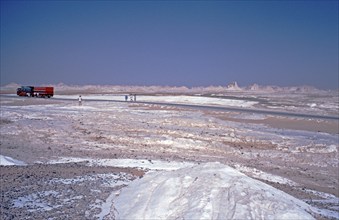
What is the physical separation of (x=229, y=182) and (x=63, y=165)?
25.3ft

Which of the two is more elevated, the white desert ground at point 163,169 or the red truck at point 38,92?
the red truck at point 38,92

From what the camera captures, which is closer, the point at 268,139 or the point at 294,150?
the point at 294,150

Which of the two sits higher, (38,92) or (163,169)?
(38,92)

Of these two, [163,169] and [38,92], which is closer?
[163,169]

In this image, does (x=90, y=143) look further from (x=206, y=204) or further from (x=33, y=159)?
(x=206, y=204)

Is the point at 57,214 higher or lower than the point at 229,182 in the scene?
lower

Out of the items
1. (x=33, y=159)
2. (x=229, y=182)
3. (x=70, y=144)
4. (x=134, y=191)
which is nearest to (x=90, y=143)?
(x=70, y=144)

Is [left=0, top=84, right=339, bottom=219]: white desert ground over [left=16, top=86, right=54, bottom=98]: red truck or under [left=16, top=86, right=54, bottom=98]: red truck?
under

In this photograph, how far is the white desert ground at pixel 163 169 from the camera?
8.68 m

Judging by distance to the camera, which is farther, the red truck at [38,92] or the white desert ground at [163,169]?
the red truck at [38,92]

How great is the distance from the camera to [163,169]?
14039mm

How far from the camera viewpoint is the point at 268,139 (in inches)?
881

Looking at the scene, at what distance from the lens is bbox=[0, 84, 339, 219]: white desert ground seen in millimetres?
8680

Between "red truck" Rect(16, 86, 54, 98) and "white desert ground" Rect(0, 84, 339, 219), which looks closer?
"white desert ground" Rect(0, 84, 339, 219)
